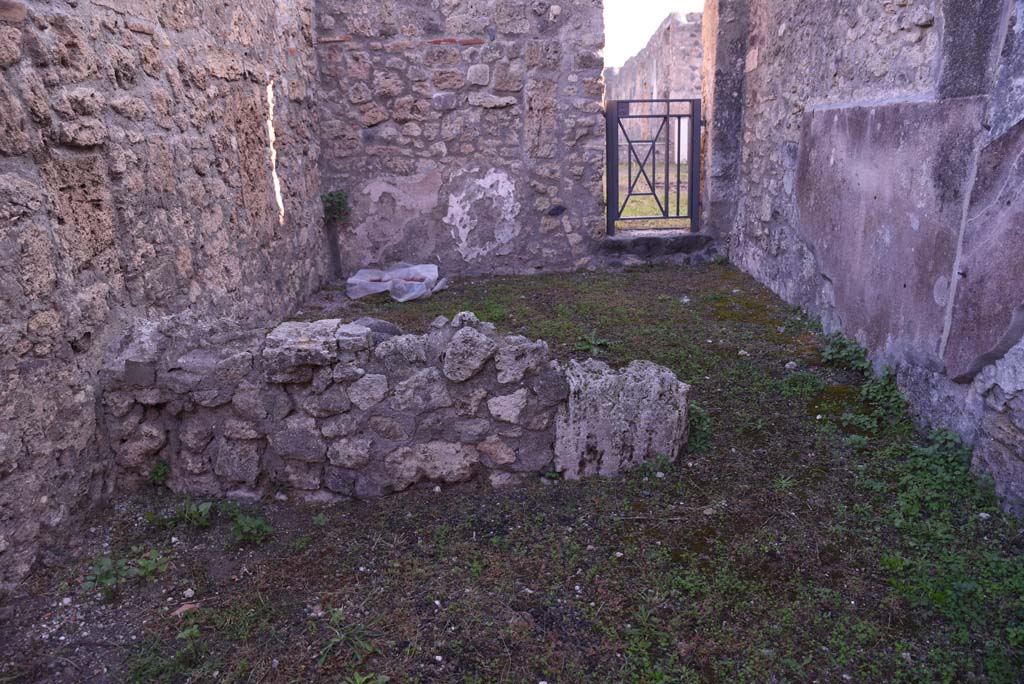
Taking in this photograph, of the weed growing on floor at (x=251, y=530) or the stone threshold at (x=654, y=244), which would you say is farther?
the stone threshold at (x=654, y=244)

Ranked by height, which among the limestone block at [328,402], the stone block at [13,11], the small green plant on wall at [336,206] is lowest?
the limestone block at [328,402]

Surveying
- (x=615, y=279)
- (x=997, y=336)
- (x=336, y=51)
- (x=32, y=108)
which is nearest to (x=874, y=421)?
(x=997, y=336)

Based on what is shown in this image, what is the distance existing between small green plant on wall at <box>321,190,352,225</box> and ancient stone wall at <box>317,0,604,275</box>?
0.09m

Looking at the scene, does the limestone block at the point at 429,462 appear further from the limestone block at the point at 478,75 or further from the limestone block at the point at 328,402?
the limestone block at the point at 478,75

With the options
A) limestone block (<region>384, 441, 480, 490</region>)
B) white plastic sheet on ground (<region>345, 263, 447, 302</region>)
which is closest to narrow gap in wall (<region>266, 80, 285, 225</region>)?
white plastic sheet on ground (<region>345, 263, 447, 302</region>)

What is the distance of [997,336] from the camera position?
264 centimetres

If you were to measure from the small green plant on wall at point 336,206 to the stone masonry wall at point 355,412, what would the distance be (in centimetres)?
343

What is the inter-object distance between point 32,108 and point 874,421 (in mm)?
3529

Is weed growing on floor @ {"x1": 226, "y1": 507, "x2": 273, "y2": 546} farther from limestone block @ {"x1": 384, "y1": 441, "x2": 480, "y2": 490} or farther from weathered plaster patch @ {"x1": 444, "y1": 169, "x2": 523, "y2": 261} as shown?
weathered plaster patch @ {"x1": 444, "y1": 169, "x2": 523, "y2": 261}

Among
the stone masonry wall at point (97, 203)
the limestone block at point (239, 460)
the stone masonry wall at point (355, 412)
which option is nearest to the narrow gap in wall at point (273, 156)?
the stone masonry wall at point (97, 203)

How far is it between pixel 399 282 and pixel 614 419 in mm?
3278

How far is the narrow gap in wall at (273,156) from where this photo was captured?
471 cm

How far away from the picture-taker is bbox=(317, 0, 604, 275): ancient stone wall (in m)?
5.93

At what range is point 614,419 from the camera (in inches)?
113
